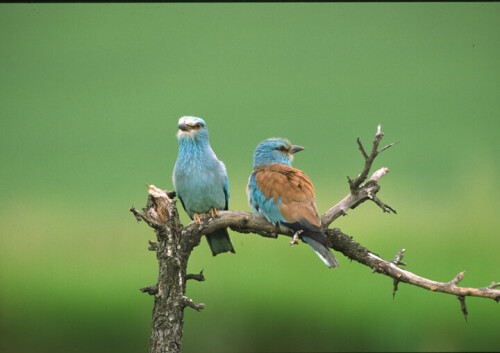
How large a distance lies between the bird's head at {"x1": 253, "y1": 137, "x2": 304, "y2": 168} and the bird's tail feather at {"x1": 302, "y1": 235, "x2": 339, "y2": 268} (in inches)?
26.0

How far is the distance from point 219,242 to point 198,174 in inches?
19.0

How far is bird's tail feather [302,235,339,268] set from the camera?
2961 mm

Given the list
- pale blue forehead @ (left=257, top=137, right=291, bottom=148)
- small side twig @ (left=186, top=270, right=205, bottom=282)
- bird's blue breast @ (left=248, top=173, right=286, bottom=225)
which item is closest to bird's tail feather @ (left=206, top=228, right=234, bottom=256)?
bird's blue breast @ (left=248, top=173, right=286, bottom=225)

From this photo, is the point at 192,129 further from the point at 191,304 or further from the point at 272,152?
the point at 191,304

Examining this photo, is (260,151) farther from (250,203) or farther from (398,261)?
(398,261)

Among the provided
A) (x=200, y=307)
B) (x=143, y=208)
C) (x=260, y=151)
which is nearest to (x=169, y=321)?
(x=200, y=307)

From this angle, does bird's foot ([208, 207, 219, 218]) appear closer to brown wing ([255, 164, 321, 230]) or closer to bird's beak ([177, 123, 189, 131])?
brown wing ([255, 164, 321, 230])

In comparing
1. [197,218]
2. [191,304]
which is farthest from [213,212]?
[191,304]

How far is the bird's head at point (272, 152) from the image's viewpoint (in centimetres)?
356

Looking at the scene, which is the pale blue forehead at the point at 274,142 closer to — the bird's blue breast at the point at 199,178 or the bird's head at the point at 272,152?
the bird's head at the point at 272,152

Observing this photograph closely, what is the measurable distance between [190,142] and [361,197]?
114cm

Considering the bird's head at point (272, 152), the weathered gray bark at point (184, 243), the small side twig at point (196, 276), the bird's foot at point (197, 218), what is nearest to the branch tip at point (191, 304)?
the weathered gray bark at point (184, 243)

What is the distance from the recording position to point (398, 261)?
3.05 m

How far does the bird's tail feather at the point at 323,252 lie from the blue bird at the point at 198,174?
0.70 metres
